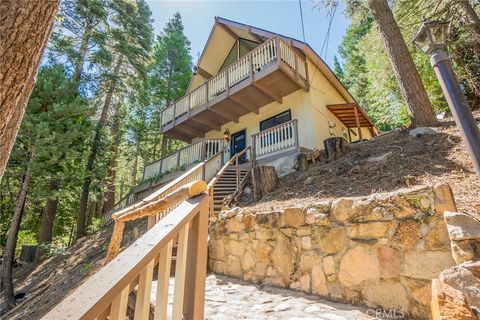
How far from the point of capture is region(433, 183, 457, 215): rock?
223 centimetres

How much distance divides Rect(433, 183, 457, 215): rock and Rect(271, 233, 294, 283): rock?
170 cm

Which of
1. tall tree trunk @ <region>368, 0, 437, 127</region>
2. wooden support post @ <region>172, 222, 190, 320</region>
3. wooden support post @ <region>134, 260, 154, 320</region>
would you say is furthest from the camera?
tall tree trunk @ <region>368, 0, 437, 127</region>

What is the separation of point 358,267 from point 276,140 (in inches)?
247

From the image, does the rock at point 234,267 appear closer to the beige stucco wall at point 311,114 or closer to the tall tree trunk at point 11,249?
the beige stucco wall at point 311,114

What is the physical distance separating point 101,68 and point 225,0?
22.5ft

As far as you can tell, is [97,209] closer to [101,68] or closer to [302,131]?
[101,68]

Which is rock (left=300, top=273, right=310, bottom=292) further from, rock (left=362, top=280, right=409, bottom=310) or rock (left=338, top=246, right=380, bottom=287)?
rock (left=362, top=280, right=409, bottom=310)

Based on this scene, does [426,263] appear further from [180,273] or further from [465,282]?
[180,273]

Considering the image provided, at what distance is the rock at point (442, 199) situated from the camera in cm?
223

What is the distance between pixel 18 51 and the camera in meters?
1.36

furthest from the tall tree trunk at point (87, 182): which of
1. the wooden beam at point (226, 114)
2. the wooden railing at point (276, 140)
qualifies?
the wooden railing at point (276, 140)

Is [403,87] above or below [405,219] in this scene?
above

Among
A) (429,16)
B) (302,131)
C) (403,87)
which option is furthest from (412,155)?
(429,16)

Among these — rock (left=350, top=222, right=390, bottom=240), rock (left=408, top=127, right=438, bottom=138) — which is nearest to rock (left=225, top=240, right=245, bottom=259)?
rock (left=350, top=222, right=390, bottom=240)
